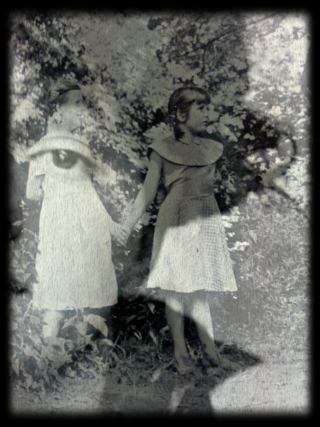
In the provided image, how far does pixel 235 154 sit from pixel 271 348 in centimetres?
107

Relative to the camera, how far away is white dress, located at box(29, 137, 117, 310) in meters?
2.44

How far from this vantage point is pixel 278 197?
2.36 meters

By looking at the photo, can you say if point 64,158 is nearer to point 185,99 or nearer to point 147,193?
point 147,193

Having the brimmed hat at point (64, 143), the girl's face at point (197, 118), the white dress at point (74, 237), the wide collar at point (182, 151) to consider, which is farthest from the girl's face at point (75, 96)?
the girl's face at point (197, 118)

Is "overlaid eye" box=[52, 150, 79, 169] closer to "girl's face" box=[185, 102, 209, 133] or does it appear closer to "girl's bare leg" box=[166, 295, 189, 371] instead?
"girl's face" box=[185, 102, 209, 133]

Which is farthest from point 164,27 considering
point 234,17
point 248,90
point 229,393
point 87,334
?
Result: point 229,393

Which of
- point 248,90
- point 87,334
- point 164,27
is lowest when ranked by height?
point 87,334

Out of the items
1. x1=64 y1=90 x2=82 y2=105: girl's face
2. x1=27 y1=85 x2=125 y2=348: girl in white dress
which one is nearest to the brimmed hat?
x1=27 y1=85 x2=125 y2=348: girl in white dress

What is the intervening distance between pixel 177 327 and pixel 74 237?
74 cm

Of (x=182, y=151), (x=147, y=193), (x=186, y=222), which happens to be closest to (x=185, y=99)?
(x=182, y=151)

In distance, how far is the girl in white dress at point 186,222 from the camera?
2.38 meters

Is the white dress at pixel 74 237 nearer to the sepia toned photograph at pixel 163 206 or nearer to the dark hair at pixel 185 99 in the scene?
the sepia toned photograph at pixel 163 206

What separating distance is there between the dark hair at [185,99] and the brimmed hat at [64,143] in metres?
0.49
